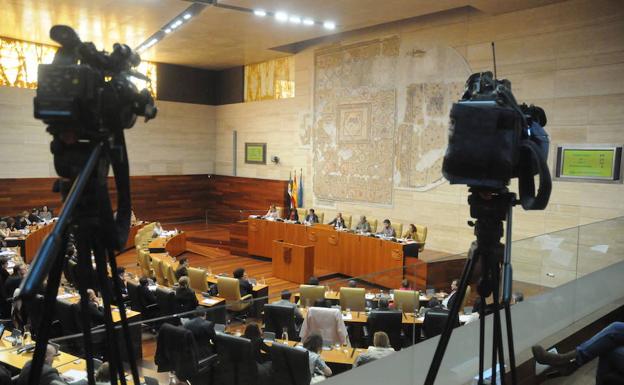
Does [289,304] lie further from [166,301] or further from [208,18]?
[208,18]

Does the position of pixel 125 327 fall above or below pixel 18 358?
above

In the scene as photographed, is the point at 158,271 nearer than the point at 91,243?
No

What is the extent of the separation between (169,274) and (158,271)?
0.65 metres

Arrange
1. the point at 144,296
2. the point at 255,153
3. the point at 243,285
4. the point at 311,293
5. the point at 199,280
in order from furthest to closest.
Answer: the point at 255,153 < the point at 199,280 < the point at 243,285 < the point at 144,296 < the point at 311,293

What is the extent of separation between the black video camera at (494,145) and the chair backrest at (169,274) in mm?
7651

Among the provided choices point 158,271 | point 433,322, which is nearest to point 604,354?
point 433,322

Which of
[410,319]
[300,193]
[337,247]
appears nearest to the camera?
[410,319]

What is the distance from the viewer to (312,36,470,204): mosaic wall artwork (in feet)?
40.3

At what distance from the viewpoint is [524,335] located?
4.66m

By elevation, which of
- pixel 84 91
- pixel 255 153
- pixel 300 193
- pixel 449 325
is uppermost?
pixel 84 91

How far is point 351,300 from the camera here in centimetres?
674

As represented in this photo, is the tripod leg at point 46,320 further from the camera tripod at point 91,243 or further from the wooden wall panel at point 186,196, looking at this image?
the wooden wall panel at point 186,196

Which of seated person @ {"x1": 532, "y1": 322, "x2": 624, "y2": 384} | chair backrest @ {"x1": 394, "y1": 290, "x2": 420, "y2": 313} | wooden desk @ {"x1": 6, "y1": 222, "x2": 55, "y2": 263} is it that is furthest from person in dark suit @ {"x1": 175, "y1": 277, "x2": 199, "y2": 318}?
wooden desk @ {"x1": 6, "y1": 222, "x2": 55, "y2": 263}

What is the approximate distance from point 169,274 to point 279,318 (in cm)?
393
